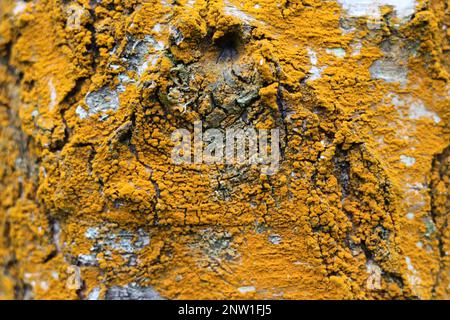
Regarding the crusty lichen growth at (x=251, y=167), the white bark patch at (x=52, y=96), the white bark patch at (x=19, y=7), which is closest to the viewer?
the crusty lichen growth at (x=251, y=167)

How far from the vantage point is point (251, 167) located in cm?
162

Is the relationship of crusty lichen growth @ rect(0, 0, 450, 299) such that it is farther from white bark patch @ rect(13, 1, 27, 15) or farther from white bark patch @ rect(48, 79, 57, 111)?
white bark patch @ rect(13, 1, 27, 15)

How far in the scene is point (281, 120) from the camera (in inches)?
63.7

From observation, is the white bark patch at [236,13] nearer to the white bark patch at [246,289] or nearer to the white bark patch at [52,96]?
the white bark patch at [52,96]

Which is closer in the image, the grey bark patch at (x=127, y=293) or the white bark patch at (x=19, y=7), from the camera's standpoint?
the grey bark patch at (x=127, y=293)

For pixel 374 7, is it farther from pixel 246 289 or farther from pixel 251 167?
pixel 246 289

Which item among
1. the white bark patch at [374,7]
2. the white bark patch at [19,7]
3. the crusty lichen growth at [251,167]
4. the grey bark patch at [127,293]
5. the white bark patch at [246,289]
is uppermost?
the white bark patch at [19,7]

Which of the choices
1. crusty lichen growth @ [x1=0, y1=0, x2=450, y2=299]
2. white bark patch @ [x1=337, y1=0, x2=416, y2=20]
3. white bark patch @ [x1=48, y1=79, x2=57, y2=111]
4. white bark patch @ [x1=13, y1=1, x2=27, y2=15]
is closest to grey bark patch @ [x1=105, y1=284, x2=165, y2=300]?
crusty lichen growth @ [x1=0, y1=0, x2=450, y2=299]

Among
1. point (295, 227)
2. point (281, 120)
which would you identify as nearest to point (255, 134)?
point (281, 120)

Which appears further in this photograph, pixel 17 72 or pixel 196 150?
pixel 17 72

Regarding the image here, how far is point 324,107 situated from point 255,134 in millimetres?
302

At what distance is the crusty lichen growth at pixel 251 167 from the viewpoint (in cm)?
162

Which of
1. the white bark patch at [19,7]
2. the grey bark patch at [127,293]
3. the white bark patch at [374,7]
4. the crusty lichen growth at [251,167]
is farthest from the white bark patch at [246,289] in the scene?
the white bark patch at [19,7]
